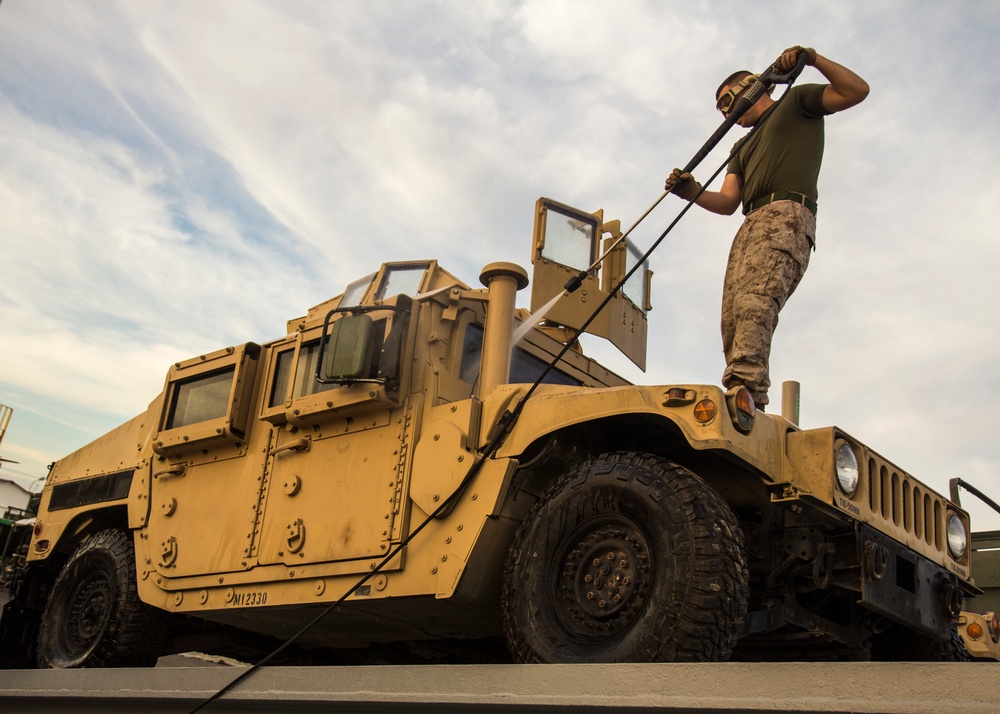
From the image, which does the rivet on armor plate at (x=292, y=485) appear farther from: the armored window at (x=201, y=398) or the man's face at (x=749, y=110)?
the man's face at (x=749, y=110)

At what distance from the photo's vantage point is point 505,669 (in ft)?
11.0

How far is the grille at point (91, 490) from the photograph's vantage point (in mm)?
6180

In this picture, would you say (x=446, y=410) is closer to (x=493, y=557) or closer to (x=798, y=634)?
(x=493, y=557)

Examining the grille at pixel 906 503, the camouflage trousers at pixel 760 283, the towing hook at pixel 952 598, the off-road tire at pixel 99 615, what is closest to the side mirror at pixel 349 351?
the camouflage trousers at pixel 760 283

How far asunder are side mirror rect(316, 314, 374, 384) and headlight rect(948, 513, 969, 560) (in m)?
2.62

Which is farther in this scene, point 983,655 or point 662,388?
point 983,655

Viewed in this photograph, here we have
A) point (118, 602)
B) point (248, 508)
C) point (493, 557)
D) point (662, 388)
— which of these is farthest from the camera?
point (118, 602)

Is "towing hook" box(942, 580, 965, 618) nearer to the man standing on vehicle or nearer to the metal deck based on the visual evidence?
the man standing on vehicle

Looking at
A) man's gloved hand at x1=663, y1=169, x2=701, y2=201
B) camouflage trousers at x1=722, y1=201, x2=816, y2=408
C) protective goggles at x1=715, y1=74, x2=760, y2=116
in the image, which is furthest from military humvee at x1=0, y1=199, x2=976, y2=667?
protective goggles at x1=715, y1=74, x2=760, y2=116

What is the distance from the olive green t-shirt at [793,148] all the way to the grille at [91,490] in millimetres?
3996

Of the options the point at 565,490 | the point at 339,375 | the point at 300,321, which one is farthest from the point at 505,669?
the point at 300,321

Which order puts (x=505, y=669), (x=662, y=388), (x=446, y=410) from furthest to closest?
(x=446, y=410) → (x=662, y=388) → (x=505, y=669)

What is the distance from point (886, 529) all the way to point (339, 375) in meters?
2.38

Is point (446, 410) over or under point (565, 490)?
over
